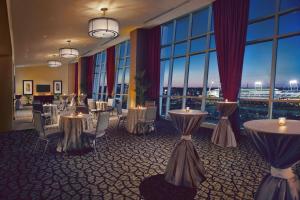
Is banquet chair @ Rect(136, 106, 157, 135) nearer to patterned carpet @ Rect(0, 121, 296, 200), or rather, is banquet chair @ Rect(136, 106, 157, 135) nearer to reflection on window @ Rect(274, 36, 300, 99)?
patterned carpet @ Rect(0, 121, 296, 200)

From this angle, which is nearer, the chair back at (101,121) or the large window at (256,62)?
the chair back at (101,121)

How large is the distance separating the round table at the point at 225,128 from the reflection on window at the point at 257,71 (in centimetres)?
147

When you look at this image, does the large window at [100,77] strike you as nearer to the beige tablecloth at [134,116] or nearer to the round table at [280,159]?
the beige tablecloth at [134,116]

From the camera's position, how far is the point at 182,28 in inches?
349

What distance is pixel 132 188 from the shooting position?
3.00m

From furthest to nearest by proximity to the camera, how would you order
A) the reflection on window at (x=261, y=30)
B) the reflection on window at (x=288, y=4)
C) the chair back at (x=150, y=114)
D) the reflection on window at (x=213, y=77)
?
the reflection on window at (x=213, y=77)
the chair back at (x=150, y=114)
the reflection on window at (x=261, y=30)
the reflection on window at (x=288, y=4)

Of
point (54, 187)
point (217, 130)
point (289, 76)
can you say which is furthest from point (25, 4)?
point (289, 76)

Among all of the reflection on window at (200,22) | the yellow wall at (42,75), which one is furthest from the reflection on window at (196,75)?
the yellow wall at (42,75)

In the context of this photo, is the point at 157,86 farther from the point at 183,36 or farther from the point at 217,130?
the point at 217,130

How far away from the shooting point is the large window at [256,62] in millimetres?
5613

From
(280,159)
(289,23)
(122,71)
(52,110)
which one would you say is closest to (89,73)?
(122,71)

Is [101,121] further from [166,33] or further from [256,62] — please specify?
[166,33]

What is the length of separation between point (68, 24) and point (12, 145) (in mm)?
4263

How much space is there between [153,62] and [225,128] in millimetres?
5082
